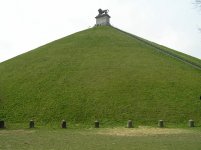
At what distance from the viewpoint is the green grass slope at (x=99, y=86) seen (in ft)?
84.6

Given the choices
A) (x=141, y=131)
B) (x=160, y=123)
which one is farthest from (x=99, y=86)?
(x=141, y=131)

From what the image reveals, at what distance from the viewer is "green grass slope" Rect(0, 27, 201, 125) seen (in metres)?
25.8

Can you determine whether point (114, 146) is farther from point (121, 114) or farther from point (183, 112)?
point (183, 112)

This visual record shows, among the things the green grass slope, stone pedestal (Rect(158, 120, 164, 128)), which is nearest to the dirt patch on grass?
Result: stone pedestal (Rect(158, 120, 164, 128))

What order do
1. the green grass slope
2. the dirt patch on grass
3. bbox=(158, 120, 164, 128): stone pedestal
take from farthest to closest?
1. the green grass slope
2. bbox=(158, 120, 164, 128): stone pedestal
3. the dirt patch on grass

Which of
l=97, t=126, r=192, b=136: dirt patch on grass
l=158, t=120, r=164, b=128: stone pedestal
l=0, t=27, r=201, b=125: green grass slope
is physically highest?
l=0, t=27, r=201, b=125: green grass slope

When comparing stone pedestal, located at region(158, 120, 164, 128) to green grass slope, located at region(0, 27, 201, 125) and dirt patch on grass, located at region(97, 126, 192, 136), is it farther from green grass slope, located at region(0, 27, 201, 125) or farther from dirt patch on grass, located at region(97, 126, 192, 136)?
green grass slope, located at region(0, 27, 201, 125)

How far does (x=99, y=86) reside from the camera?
30078mm

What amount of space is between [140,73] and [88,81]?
17.4ft

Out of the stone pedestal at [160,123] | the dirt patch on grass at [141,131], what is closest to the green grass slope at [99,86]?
the stone pedestal at [160,123]

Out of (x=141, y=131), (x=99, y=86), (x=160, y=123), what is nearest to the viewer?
(x=141, y=131)

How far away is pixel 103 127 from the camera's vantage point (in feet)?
76.1

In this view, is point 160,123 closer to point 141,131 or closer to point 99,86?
point 141,131

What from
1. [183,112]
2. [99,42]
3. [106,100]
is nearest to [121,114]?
[106,100]
